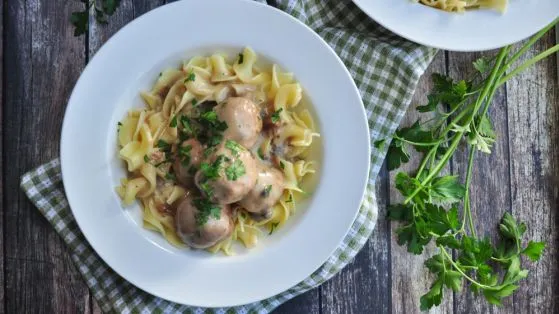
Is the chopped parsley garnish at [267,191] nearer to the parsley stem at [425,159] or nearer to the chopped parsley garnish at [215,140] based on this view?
the chopped parsley garnish at [215,140]

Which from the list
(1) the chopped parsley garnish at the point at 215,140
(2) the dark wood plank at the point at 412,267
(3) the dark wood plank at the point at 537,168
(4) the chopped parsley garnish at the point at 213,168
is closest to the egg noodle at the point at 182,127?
(1) the chopped parsley garnish at the point at 215,140

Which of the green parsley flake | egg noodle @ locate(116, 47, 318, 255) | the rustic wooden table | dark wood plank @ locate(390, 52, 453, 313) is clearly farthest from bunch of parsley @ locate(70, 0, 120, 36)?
dark wood plank @ locate(390, 52, 453, 313)

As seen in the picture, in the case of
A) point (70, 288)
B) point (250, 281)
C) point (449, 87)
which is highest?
point (449, 87)

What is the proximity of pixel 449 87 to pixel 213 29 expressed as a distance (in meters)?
1.49

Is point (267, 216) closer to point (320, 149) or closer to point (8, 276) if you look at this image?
point (320, 149)

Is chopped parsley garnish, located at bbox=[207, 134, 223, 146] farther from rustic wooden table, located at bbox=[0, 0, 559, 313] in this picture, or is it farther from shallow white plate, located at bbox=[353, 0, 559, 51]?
shallow white plate, located at bbox=[353, 0, 559, 51]

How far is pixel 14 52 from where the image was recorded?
3.78 metres

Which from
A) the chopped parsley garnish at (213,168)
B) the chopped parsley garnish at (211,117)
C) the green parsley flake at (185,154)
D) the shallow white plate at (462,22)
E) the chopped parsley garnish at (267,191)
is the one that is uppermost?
the shallow white plate at (462,22)

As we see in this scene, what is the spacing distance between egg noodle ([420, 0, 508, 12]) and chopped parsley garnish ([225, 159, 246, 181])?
61.0 inches

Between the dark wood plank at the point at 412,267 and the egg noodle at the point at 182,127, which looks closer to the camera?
the egg noodle at the point at 182,127

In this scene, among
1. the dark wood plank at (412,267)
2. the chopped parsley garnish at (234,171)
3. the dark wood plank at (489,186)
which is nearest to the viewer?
the chopped parsley garnish at (234,171)

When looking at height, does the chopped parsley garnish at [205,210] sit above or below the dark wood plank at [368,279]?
above

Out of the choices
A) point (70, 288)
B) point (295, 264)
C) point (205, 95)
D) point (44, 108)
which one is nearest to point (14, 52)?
→ point (44, 108)

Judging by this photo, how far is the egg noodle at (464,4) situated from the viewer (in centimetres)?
378
